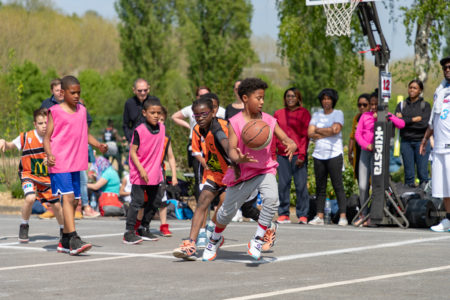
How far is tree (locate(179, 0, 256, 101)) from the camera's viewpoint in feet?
185

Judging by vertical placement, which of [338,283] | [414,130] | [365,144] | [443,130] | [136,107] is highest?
[136,107]

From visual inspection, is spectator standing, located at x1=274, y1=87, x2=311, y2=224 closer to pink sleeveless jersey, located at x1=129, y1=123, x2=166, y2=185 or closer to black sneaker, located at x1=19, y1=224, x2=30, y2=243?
pink sleeveless jersey, located at x1=129, y1=123, x2=166, y2=185

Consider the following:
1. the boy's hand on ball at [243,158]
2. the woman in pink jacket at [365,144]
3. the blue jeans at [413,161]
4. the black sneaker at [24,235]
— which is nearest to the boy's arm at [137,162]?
the black sneaker at [24,235]

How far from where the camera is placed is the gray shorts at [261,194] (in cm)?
787

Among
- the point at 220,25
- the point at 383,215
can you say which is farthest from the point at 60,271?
the point at 220,25

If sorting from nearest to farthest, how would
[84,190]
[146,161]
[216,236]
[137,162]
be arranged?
[216,236]
[137,162]
[146,161]
[84,190]

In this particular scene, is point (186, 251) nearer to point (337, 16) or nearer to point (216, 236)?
point (216, 236)

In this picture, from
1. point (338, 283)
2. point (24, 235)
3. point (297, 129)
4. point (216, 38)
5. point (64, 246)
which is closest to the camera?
point (338, 283)

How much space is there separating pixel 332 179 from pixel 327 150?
0.48 meters

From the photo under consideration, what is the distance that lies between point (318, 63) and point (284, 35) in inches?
1183

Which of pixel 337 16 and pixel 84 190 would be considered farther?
pixel 84 190

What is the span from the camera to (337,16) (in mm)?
12992

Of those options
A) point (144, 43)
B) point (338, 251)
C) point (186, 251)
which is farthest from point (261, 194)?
point (144, 43)

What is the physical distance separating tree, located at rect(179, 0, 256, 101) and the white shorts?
44121mm
